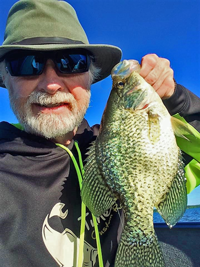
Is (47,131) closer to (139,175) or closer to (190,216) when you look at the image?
(139,175)

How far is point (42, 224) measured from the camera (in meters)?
1.87

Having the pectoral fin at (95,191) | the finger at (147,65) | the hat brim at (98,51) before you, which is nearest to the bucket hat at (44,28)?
the hat brim at (98,51)

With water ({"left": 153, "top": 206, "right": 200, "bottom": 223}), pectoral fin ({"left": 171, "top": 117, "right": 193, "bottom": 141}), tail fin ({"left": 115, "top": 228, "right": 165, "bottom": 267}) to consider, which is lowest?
water ({"left": 153, "top": 206, "right": 200, "bottom": 223})

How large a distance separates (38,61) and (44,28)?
1.29 feet

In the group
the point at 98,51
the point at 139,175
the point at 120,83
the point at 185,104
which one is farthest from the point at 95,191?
the point at 98,51

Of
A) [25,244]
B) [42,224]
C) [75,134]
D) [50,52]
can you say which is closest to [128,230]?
[42,224]

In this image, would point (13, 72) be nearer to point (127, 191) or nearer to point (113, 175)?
point (113, 175)

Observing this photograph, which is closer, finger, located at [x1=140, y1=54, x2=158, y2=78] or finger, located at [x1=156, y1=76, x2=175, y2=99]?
finger, located at [x1=140, y1=54, x2=158, y2=78]

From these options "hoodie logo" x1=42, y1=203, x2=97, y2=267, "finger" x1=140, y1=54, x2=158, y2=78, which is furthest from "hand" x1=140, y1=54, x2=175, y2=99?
"hoodie logo" x1=42, y1=203, x2=97, y2=267

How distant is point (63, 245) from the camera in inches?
75.4

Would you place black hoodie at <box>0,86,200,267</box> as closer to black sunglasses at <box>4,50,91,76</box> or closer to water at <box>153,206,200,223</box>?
black sunglasses at <box>4,50,91,76</box>

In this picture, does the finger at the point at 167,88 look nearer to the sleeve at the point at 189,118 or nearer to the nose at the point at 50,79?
the sleeve at the point at 189,118

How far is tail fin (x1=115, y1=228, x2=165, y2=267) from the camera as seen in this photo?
1609 mm

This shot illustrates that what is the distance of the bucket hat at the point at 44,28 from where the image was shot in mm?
2119
